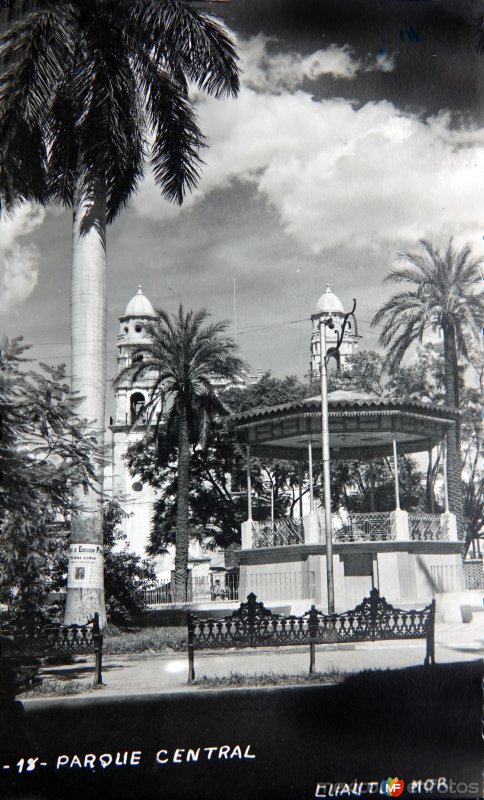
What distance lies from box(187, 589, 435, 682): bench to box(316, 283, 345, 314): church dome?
13.6ft

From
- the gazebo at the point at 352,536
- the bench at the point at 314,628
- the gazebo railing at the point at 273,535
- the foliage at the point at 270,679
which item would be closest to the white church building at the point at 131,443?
the gazebo at the point at 352,536

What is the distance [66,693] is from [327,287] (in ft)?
19.5

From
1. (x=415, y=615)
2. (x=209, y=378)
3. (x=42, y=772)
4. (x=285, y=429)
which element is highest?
(x=209, y=378)

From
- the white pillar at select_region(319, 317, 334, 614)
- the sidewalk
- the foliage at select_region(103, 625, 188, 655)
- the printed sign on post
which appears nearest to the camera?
the sidewalk

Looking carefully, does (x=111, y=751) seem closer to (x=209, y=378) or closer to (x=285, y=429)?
(x=285, y=429)

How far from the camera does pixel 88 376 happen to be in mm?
11695

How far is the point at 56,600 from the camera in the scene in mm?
14773

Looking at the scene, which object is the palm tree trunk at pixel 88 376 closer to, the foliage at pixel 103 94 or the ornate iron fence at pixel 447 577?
the foliage at pixel 103 94

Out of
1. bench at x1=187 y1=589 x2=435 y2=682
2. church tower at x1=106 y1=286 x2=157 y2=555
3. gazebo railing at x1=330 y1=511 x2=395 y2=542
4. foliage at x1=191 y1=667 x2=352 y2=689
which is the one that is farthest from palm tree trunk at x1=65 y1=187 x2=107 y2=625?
gazebo railing at x1=330 y1=511 x2=395 y2=542

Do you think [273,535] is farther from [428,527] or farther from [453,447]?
[453,447]

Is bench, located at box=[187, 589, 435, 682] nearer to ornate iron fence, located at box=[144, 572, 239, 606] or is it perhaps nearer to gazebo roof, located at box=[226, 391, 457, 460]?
gazebo roof, located at box=[226, 391, 457, 460]

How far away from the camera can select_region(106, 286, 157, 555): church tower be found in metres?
20.8

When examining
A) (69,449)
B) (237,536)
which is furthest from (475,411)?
(69,449)

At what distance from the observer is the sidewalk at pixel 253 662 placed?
31.3 ft
